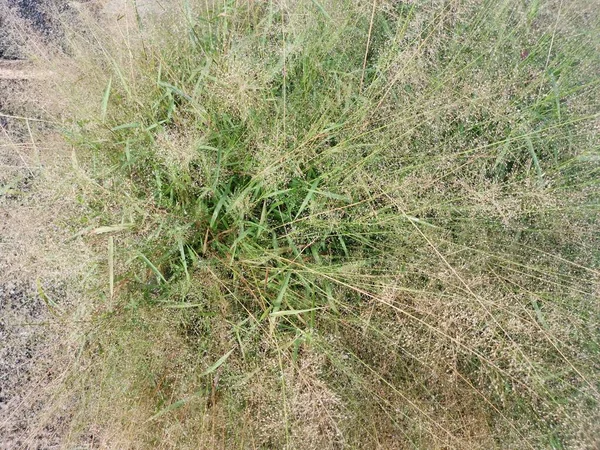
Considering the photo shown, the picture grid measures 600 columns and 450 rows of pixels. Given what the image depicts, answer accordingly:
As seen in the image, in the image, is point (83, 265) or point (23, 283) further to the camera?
point (23, 283)

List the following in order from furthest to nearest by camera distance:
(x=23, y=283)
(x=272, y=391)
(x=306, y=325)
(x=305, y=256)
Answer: (x=23, y=283)
(x=305, y=256)
(x=306, y=325)
(x=272, y=391)

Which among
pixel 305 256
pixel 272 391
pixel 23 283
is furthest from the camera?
pixel 23 283

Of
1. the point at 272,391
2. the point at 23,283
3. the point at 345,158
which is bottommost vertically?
the point at 272,391

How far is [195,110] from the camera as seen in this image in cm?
163

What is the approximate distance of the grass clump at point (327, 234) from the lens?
5.13 feet

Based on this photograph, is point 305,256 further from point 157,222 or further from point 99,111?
point 99,111

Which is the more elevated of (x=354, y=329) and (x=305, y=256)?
(x=305, y=256)

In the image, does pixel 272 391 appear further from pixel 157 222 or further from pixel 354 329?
pixel 157 222

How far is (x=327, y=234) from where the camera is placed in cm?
168

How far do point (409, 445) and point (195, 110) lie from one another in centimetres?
127

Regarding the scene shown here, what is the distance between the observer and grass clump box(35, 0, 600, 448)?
1.56 meters

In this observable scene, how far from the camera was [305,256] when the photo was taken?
178 cm

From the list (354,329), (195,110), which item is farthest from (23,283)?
(354,329)

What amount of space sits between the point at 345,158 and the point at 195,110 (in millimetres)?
503
